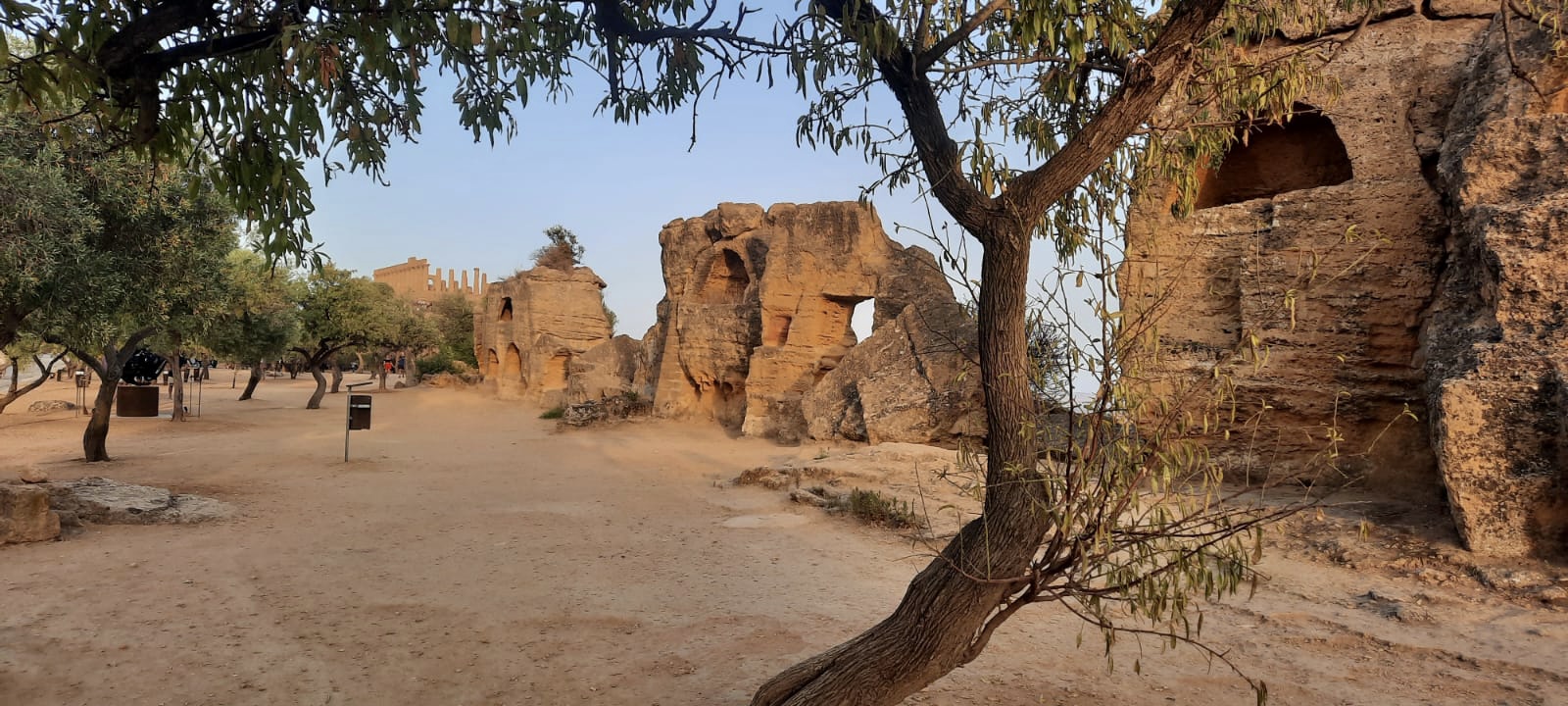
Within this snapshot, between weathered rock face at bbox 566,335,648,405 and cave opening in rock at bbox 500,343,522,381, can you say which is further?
cave opening in rock at bbox 500,343,522,381

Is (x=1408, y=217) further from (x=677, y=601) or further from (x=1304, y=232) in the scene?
(x=677, y=601)

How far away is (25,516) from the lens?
7.37 metres

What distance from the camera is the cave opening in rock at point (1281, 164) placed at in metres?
12.0

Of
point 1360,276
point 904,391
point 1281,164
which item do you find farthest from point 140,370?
point 1360,276

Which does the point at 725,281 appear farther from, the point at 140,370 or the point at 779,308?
the point at 140,370

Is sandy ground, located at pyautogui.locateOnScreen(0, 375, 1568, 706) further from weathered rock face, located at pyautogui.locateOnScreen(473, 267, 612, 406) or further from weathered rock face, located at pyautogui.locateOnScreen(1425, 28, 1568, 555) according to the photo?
weathered rock face, located at pyautogui.locateOnScreen(473, 267, 612, 406)

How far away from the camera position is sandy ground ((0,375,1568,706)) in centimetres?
445

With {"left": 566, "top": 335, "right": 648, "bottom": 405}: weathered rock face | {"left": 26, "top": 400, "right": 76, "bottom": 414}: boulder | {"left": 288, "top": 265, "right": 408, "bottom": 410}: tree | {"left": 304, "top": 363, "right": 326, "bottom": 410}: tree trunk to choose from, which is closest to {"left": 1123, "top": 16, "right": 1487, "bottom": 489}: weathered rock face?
{"left": 566, "top": 335, "right": 648, "bottom": 405}: weathered rock face

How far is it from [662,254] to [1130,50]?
68.4 feet

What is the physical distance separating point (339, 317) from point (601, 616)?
2926cm

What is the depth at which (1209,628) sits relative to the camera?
545 centimetres

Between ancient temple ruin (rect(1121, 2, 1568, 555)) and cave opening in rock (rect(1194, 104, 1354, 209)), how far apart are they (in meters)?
0.05

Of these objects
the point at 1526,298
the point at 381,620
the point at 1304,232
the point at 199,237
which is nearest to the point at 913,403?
Answer: the point at 1304,232

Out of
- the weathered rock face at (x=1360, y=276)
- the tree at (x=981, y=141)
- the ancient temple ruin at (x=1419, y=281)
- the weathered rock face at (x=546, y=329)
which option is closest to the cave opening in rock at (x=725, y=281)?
the weathered rock face at (x=546, y=329)
